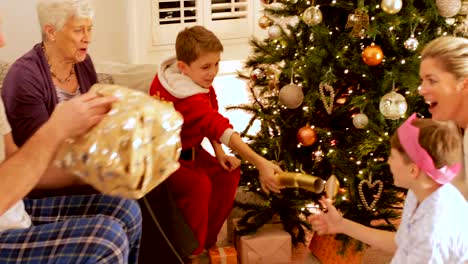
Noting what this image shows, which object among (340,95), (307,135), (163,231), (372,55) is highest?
(372,55)

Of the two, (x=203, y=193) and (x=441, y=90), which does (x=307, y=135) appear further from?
(x=441, y=90)

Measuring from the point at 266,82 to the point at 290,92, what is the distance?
0.75 ft

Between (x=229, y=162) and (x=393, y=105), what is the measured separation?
2.28 feet

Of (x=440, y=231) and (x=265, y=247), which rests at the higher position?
(x=440, y=231)

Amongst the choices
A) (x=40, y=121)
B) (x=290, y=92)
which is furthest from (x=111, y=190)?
(x=290, y=92)

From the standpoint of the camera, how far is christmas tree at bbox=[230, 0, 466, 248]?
250 centimetres

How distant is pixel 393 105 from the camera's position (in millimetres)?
2441

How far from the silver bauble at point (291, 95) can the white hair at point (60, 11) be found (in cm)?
82

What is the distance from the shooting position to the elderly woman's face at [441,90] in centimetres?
216

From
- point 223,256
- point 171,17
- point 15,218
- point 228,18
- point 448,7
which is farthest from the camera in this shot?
point 228,18

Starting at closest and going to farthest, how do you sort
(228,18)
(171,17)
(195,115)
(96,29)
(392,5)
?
(392,5)
(195,115)
(96,29)
(171,17)
(228,18)

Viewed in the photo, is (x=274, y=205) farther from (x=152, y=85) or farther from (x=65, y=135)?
(x=65, y=135)

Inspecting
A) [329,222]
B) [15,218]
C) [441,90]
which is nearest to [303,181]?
[329,222]

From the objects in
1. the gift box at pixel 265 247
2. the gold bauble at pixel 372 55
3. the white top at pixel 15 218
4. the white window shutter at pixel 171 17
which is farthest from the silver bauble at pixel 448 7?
the white window shutter at pixel 171 17
